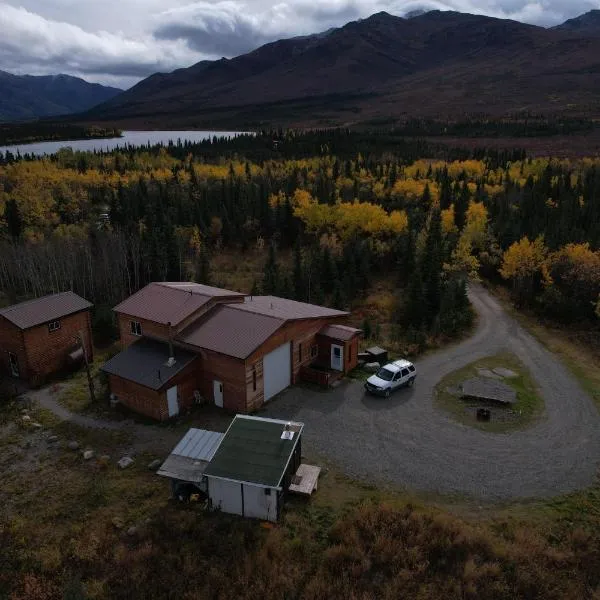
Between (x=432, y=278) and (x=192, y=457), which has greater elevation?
(x=192, y=457)

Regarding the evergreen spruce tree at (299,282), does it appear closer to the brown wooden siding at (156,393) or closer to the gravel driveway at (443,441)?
the gravel driveway at (443,441)

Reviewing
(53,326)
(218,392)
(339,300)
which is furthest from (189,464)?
(339,300)

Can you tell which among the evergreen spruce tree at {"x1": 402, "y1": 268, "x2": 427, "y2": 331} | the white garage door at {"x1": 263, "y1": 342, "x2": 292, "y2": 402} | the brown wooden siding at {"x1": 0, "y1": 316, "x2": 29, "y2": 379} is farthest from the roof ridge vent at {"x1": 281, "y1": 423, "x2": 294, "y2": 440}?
the evergreen spruce tree at {"x1": 402, "y1": 268, "x2": 427, "y2": 331}

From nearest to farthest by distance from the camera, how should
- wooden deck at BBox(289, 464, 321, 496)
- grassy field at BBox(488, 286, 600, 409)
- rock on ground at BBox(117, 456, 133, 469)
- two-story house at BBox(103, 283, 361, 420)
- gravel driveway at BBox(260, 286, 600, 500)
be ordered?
wooden deck at BBox(289, 464, 321, 496) → gravel driveway at BBox(260, 286, 600, 500) → rock on ground at BBox(117, 456, 133, 469) → two-story house at BBox(103, 283, 361, 420) → grassy field at BBox(488, 286, 600, 409)

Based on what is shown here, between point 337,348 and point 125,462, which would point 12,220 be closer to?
point 337,348

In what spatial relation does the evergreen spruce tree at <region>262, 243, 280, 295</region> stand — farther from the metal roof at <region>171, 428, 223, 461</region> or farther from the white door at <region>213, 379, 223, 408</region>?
the metal roof at <region>171, 428, 223, 461</region>
